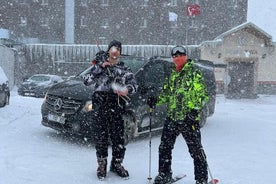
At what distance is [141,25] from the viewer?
152 ft

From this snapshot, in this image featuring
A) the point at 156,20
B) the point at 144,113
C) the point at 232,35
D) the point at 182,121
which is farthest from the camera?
the point at 156,20

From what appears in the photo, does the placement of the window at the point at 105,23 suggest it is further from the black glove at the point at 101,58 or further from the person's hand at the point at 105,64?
the person's hand at the point at 105,64

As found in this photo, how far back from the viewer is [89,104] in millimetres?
6930

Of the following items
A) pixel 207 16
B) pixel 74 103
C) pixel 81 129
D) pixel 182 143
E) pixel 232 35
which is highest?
pixel 207 16

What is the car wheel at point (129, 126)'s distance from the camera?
7406 millimetres

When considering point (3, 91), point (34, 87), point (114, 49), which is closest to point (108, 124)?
point (114, 49)

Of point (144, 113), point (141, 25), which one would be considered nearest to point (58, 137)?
point (144, 113)

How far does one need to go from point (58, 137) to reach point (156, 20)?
39.4 metres

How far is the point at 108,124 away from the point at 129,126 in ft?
6.84

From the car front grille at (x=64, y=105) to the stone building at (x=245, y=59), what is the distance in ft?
73.1

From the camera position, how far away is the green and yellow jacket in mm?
4980

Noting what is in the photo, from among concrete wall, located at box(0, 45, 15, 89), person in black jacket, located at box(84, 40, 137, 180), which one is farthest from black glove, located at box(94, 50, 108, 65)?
concrete wall, located at box(0, 45, 15, 89)

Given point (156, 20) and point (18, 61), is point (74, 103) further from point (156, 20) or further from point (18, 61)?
point (156, 20)

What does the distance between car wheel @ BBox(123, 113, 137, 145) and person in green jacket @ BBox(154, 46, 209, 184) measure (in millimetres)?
2298
